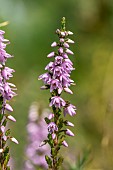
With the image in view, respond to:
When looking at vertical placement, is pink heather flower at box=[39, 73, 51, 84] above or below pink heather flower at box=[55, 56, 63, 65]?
below

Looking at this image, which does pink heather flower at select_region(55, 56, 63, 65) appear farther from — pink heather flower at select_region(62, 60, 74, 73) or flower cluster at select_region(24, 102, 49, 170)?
flower cluster at select_region(24, 102, 49, 170)

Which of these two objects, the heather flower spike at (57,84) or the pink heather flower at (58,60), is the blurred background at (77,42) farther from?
the pink heather flower at (58,60)

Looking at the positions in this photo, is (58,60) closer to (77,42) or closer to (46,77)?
(46,77)

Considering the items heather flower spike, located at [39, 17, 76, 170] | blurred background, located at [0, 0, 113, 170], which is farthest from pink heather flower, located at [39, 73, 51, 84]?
blurred background, located at [0, 0, 113, 170]

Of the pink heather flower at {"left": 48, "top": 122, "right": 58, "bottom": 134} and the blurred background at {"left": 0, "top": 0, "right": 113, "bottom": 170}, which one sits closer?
the pink heather flower at {"left": 48, "top": 122, "right": 58, "bottom": 134}

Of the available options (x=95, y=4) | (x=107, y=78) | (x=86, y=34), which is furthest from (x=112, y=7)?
(x=107, y=78)

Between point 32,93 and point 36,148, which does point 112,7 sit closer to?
point 32,93

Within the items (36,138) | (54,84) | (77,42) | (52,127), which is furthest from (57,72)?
(77,42)

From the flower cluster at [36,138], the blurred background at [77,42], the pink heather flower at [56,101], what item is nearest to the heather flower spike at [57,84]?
the pink heather flower at [56,101]
